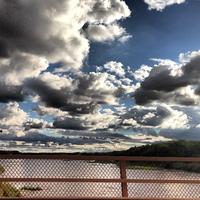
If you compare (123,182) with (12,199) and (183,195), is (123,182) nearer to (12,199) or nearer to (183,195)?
(183,195)

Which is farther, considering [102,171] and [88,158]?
[102,171]

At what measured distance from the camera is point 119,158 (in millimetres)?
9906

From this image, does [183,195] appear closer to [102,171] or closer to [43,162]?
[102,171]

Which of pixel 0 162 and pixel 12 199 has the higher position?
pixel 0 162

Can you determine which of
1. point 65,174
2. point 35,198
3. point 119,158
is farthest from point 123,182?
point 35,198

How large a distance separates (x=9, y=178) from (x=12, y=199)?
1.70 ft

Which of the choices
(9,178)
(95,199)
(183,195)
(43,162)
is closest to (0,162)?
(9,178)

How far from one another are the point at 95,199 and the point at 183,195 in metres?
2.54

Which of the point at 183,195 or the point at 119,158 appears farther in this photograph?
the point at 183,195

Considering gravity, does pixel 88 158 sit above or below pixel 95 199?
above

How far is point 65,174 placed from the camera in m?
10.3

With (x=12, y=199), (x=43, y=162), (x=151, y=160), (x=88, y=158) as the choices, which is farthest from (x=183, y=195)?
(x=12, y=199)

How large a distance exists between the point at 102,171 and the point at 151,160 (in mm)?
1344

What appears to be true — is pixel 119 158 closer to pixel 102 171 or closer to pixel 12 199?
pixel 102 171
